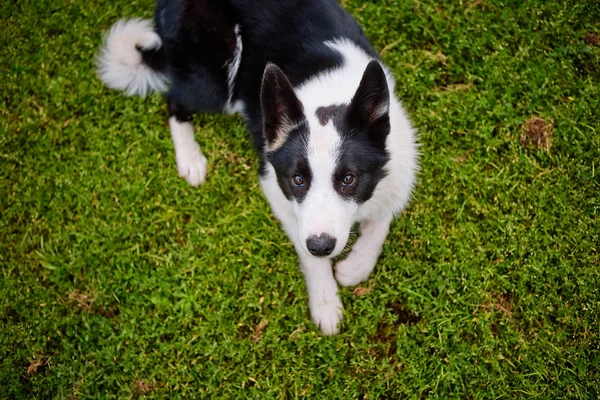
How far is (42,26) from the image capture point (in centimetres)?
438

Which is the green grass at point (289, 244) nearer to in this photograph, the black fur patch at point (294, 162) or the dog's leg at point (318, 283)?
the dog's leg at point (318, 283)

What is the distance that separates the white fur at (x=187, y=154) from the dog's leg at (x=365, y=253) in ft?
3.96

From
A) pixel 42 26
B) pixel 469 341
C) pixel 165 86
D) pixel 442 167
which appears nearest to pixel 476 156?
pixel 442 167

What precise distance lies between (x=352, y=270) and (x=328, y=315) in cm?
32

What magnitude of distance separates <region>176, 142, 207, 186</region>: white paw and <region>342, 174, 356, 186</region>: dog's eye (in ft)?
4.82

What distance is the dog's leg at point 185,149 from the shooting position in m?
3.99

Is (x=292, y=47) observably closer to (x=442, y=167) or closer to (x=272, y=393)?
(x=442, y=167)

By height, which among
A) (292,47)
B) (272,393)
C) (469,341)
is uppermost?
(292,47)

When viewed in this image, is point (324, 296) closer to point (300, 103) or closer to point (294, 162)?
point (294, 162)

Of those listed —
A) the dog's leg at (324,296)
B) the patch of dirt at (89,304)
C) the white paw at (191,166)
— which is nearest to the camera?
the dog's leg at (324,296)

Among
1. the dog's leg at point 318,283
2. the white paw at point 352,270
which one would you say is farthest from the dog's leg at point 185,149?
the white paw at point 352,270

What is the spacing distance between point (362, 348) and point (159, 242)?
1.57m

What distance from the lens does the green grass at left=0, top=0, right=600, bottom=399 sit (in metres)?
3.55

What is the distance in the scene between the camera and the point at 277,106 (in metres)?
2.91
